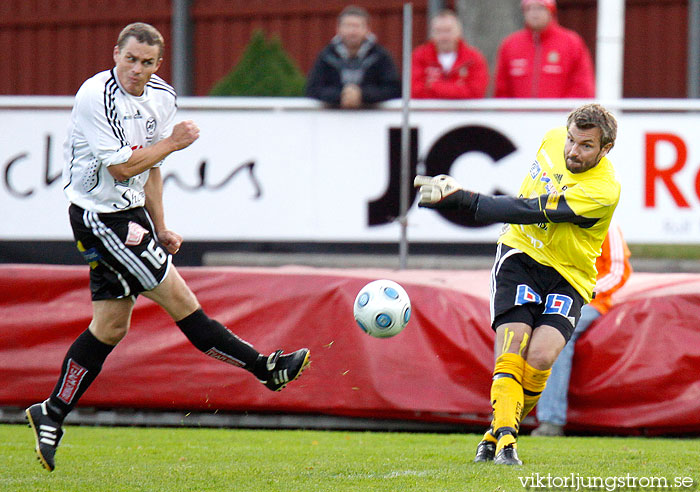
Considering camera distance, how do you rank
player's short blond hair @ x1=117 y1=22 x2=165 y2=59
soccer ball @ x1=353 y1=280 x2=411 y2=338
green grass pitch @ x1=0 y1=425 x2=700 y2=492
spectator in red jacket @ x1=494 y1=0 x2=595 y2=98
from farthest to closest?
1. spectator in red jacket @ x1=494 y1=0 x2=595 y2=98
2. soccer ball @ x1=353 y1=280 x2=411 y2=338
3. player's short blond hair @ x1=117 y1=22 x2=165 y2=59
4. green grass pitch @ x1=0 y1=425 x2=700 y2=492

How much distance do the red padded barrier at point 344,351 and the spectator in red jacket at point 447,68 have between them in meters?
2.65

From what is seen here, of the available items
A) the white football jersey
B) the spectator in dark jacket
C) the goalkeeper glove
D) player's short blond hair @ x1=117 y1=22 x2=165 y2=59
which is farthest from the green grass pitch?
the spectator in dark jacket

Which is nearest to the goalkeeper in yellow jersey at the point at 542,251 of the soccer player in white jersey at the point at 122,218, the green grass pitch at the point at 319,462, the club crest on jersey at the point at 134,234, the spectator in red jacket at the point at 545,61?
the green grass pitch at the point at 319,462

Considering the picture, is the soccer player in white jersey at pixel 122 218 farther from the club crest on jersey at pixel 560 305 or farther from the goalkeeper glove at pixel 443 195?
the club crest on jersey at pixel 560 305

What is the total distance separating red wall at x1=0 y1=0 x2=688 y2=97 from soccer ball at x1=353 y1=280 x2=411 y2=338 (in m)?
11.6

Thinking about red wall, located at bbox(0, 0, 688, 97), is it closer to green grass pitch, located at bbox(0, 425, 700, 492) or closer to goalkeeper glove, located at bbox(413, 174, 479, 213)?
green grass pitch, located at bbox(0, 425, 700, 492)

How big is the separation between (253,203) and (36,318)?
2647 mm

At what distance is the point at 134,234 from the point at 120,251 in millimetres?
121

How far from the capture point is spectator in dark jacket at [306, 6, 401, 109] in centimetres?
972

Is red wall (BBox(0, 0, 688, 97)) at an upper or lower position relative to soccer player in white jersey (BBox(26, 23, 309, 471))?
upper

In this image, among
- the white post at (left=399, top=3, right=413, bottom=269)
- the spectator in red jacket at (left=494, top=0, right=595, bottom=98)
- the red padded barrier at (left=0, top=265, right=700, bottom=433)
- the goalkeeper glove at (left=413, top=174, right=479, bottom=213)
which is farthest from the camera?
the spectator in red jacket at (left=494, top=0, right=595, bottom=98)

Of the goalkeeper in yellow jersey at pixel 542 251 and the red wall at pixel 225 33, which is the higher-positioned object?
the red wall at pixel 225 33

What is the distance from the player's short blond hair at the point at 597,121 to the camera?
5.45 m

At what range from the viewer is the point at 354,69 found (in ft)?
32.5
